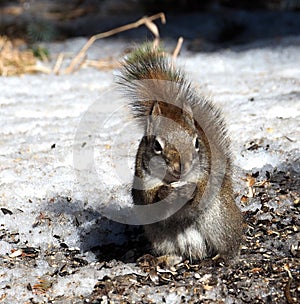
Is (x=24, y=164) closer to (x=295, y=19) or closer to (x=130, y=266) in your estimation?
(x=130, y=266)

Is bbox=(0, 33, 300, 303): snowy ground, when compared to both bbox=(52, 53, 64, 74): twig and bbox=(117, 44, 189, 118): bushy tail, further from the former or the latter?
bbox=(117, 44, 189, 118): bushy tail

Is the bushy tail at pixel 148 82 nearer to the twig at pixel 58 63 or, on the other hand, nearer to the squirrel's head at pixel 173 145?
the squirrel's head at pixel 173 145

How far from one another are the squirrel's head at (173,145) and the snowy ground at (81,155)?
0.41 meters

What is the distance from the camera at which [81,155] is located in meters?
3.20

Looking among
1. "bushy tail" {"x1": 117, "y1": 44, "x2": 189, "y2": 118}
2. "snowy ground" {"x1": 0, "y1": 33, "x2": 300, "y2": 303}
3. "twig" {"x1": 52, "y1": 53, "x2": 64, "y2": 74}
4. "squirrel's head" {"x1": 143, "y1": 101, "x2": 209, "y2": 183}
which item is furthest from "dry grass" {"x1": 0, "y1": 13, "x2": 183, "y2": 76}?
"squirrel's head" {"x1": 143, "y1": 101, "x2": 209, "y2": 183}

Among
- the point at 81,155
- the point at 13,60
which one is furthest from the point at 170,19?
the point at 81,155

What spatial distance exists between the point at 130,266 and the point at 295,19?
338 cm

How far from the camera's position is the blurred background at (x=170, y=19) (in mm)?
5039

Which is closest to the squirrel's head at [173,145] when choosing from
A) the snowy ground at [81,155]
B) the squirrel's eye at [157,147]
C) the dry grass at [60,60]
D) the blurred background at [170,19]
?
the squirrel's eye at [157,147]

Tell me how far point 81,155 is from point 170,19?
8.37ft

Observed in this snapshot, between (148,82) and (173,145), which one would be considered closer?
(173,145)

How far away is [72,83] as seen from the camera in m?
4.14

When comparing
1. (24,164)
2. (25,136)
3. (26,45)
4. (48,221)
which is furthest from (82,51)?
(48,221)

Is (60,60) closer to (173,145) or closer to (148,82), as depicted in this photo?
(148,82)
